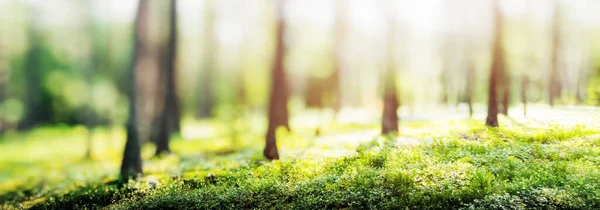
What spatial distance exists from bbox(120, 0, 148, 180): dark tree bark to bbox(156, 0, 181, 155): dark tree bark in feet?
15.6

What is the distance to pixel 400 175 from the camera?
10.3m

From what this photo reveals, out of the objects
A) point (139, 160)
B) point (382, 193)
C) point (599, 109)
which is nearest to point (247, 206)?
point (382, 193)

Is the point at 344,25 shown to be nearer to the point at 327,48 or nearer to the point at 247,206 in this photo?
the point at 327,48

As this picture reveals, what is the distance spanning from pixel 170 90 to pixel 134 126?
881cm

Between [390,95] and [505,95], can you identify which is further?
[390,95]

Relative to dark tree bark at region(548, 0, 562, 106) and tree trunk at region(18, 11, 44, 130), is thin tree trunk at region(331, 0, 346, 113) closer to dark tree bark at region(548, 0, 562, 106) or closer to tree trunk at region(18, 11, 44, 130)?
dark tree bark at region(548, 0, 562, 106)

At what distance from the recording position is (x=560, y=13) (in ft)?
53.2

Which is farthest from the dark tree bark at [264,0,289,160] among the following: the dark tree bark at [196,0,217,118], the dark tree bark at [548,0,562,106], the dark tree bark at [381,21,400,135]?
the dark tree bark at [196,0,217,118]

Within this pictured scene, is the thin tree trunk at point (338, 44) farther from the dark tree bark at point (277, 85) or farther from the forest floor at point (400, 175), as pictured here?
the forest floor at point (400, 175)

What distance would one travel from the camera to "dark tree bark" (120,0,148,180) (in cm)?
1418

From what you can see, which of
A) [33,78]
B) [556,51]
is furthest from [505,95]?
[33,78]

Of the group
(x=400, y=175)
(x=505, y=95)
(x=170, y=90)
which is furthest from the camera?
(x=170, y=90)

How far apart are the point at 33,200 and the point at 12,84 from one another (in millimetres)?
31690

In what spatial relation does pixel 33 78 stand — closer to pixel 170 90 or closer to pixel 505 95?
pixel 170 90
